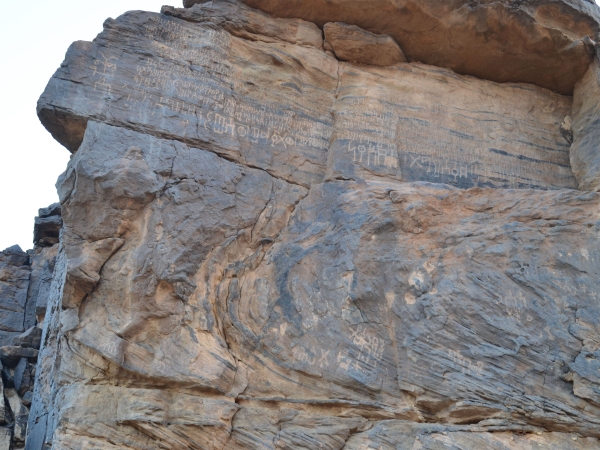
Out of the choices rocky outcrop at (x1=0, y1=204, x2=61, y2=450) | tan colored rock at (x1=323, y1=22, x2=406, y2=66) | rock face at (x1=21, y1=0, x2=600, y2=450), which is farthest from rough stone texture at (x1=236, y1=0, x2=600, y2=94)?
rocky outcrop at (x1=0, y1=204, x2=61, y2=450)

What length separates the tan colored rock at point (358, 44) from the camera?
8648mm

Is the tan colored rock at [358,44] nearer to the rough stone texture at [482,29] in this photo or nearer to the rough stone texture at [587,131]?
the rough stone texture at [482,29]

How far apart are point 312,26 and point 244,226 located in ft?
10.1

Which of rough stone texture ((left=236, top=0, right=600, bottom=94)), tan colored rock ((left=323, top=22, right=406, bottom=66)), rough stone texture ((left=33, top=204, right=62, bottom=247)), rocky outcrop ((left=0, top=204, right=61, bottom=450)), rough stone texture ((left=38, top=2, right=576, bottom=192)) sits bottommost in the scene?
rocky outcrop ((left=0, top=204, right=61, bottom=450))

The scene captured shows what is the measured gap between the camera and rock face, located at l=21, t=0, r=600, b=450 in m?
6.32

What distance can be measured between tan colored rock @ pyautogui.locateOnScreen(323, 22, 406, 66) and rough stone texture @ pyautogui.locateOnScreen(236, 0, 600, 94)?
14 cm

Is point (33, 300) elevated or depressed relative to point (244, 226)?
depressed

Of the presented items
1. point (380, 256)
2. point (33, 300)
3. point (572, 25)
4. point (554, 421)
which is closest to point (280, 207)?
point (380, 256)

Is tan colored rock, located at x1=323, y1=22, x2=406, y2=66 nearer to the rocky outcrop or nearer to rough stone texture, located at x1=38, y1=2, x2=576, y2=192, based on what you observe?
rough stone texture, located at x1=38, y1=2, x2=576, y2=192

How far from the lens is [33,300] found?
12344mm

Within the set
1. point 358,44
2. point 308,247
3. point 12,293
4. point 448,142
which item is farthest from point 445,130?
point 12,293

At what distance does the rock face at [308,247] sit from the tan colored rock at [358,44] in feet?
0.09

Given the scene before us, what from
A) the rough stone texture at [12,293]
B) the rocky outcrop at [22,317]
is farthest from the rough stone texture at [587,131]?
the rough stone texture at [12,293]

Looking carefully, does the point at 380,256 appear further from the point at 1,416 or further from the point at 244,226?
the point at 1,416
